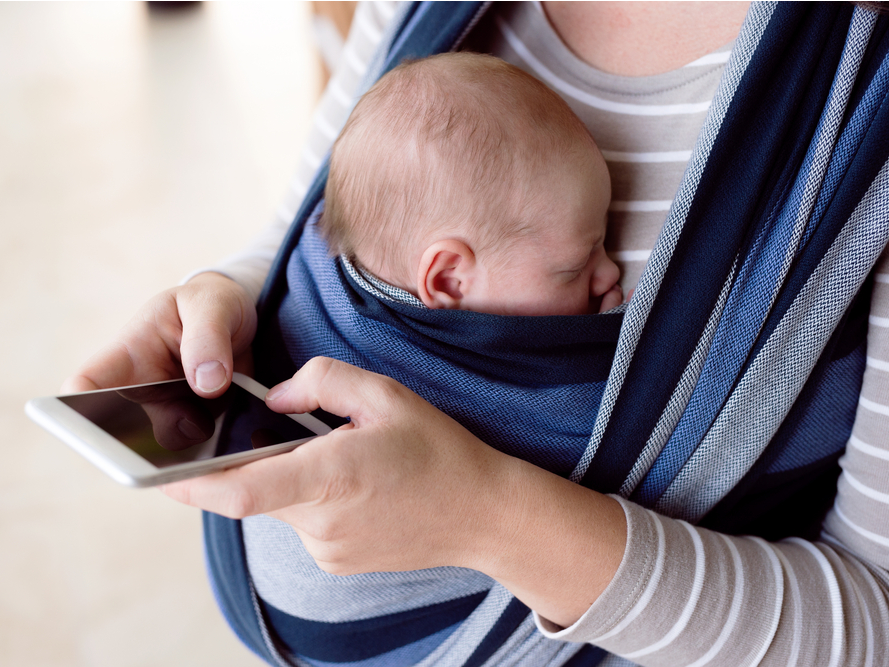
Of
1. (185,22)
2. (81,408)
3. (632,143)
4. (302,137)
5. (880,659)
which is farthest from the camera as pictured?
(185,22)

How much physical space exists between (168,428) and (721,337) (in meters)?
Answer: 0.50

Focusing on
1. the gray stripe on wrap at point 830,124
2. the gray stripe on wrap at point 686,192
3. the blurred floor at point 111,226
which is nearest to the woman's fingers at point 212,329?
the gray stripe on wrap at point 686,192

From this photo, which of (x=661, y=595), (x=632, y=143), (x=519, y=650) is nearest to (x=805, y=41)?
(x=632, y=143)

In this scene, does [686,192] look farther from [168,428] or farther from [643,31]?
[168,428]

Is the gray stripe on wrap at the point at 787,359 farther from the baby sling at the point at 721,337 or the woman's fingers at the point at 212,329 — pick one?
the woman's fingers at the point at 212,329

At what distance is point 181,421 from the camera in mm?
579

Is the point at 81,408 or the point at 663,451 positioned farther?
the point at 663,451

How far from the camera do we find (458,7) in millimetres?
857

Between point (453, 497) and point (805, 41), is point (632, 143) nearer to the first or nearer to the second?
point (805, 41)

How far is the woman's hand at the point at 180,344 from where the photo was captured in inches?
24.6

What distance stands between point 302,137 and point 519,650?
234 centimetres

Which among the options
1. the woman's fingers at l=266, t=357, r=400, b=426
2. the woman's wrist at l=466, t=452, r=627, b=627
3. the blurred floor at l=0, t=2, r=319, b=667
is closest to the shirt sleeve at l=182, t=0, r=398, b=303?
the woman's fingers at l=266, t=357, r=400, b=426

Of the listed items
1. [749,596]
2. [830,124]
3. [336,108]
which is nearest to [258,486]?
[749,596]

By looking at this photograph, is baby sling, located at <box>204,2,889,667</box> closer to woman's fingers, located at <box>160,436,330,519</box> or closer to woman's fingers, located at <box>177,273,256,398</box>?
woman's fingers, located at <box>177,273,256,398</box>
